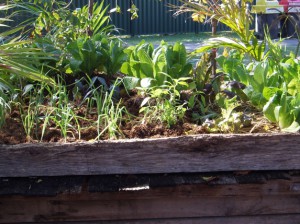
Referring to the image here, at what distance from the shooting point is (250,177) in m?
2.57

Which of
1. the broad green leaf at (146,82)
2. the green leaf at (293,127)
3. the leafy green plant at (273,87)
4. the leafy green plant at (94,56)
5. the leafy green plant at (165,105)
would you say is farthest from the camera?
the leafy green plant at (94,56)

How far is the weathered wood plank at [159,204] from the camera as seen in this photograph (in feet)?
8.57

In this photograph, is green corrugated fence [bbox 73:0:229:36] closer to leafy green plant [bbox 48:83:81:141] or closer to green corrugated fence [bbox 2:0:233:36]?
green corrugated fence [bbox 2:0:233:36]

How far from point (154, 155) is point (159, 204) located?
0.91ft

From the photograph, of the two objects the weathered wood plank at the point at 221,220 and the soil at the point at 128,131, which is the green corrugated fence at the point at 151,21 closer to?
the soil at the point at 128,131

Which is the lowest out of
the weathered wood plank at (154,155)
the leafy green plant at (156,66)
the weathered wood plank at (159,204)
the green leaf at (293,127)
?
the weathered wood plank at (159,204)

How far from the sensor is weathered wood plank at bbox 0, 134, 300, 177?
2.52 m

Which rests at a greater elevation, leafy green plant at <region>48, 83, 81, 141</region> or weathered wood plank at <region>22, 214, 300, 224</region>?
leafy green plant at <region>48, 83, 81, 141</region>

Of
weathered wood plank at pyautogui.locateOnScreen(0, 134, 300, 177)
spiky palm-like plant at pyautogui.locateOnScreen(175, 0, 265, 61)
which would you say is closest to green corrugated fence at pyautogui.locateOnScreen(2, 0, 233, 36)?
spiky palm-like plant at pyautogui.locateOnScreen(175, 0, 265, 61)

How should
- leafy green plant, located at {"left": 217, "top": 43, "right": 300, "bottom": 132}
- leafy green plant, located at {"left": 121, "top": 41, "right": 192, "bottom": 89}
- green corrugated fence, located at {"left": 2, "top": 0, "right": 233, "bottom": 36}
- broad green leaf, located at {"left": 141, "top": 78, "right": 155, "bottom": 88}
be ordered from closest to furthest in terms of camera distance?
leafy green plant, located at {"left": 217, "top": 43, "right": 300, "bottom": 132} → broad green leaf, located at {"left": 141, "top": 78, "right": 155, "bottom": 88} → leafy green plant, located at {"left": 121, "top": 41, "right": 192, "bottom": 89} → green corrugated fence, located at {"left": 2, "top": 0, "right": 233, "bottom": 36}

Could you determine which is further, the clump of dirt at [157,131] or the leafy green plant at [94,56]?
the leafy green plant at [94,56]

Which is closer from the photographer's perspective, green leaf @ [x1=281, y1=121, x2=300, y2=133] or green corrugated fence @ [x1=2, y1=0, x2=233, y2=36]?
green leaf @ [x1=281, y1=121, x2=300, y2=133]

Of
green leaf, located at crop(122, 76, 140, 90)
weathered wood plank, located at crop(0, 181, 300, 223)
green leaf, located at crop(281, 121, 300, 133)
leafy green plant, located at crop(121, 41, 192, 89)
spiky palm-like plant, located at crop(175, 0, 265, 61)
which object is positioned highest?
spiky palm-like plant, located at crop(175, 0, 265, 61)

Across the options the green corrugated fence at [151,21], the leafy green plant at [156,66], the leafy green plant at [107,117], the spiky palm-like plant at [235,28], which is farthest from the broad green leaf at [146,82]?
the green corrugated fence at [151,21]
